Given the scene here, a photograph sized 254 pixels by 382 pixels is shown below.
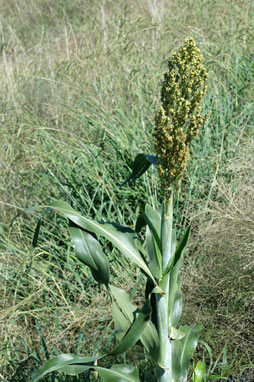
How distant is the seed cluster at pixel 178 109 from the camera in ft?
5.35

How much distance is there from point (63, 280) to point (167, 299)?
0.92m

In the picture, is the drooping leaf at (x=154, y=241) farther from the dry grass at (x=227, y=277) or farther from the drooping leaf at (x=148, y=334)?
the dry grass at (x=227, y=277)

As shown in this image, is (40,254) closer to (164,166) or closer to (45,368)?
(45,368)

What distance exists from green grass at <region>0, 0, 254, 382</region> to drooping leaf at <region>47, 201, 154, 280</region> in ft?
1.34

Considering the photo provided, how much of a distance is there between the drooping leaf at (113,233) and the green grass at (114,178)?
41cm

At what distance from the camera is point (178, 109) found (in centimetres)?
164

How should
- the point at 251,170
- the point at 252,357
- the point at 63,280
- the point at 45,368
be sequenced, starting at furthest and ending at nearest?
1. the point at 251,170
2. the point at 63,280
3. the point at 252,357
4. the point at 45,368

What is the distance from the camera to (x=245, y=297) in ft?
7.91

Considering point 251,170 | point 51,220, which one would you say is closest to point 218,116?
point 251,170

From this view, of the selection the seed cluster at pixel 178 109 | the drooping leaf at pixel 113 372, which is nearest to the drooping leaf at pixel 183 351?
the drooping leaf at pixel 113 372

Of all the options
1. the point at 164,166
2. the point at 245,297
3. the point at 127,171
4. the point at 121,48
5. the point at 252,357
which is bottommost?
the point at 252,357

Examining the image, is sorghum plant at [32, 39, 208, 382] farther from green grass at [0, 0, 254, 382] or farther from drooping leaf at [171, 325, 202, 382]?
green grass at [0, 0, 254, 382]

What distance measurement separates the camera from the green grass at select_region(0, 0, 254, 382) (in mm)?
2428

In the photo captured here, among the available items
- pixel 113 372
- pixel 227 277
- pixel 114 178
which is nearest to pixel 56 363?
pixel 113 372
